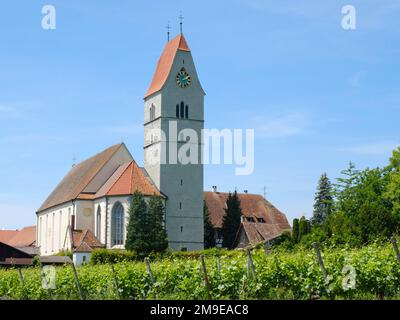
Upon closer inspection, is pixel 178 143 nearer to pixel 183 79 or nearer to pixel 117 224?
pixel 183 79

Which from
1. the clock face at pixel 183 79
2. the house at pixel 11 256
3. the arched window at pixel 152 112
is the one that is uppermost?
the clock face at pixel 183 79

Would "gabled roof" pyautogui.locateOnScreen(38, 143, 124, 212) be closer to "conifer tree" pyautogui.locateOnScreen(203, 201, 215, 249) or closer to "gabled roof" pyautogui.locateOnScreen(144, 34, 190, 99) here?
"gabled roof" pyautogui.locateOnScreen(144, 34, 190, 99)

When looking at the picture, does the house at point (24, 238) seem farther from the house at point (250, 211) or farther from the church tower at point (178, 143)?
the church tower at point (178, 143)

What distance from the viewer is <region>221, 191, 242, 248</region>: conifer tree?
76294 millimetres

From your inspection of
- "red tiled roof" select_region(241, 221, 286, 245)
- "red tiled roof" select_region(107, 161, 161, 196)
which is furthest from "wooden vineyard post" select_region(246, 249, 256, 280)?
"red tiled roof" select_region(241, 221, 286, 245)

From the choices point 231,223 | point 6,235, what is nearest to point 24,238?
point 6,235

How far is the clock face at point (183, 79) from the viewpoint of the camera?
65.0 metres

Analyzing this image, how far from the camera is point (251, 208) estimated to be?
8856 centimetres

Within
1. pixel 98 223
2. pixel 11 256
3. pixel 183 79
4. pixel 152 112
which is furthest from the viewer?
pixel 152 112

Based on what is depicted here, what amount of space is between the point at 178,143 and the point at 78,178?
14.1 metres

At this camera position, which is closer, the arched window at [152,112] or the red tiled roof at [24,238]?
the arched window at [152,112]

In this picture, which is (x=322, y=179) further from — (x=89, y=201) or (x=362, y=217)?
(x=362, y=217)

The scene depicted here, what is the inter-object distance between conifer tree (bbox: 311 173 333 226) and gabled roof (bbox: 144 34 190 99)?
22.5 meters

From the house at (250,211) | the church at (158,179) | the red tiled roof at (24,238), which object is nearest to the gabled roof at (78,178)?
the church at (158,179)
